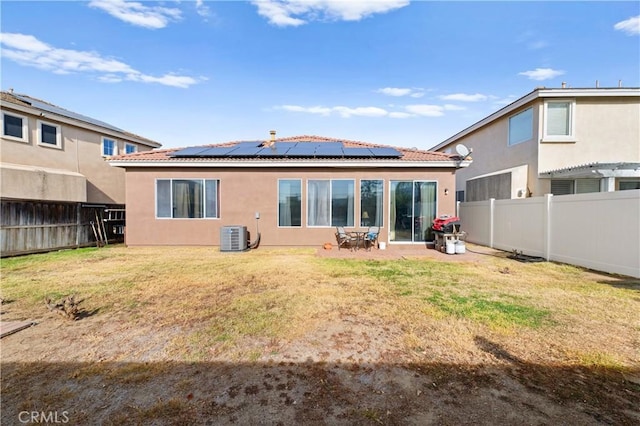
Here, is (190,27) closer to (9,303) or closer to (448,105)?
(9,303)

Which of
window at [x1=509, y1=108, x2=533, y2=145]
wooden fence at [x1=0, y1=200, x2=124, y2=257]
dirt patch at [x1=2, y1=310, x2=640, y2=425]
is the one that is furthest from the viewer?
window at [x1=509, y1=108, x2=533, y2=145]

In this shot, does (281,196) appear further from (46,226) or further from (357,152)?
(46,226)

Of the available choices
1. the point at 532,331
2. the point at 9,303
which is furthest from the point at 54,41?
the point at 532,331

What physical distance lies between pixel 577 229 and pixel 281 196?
29.9ft

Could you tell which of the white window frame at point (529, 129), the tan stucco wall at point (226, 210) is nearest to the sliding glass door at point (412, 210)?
the tan stucco wall at point (226, 210)

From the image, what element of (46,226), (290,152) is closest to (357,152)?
(290,152)

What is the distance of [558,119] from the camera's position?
11453mm

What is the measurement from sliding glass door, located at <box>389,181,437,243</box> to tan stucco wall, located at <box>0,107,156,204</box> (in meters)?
13.2

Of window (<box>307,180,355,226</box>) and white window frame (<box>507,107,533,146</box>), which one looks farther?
white window frame (<box>507,107,533,146</box>)

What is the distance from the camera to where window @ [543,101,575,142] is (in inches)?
446

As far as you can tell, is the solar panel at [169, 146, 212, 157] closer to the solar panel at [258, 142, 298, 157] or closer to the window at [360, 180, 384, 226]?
the solar panel at [258, 142, 298, 157]

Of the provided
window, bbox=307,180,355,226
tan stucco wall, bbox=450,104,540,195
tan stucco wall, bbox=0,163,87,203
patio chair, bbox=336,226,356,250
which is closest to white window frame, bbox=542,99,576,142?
tan stucco wall, bbox=450,104,540,195

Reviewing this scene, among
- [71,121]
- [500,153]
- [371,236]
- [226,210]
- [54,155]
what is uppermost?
[71,121]

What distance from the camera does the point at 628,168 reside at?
932cm
